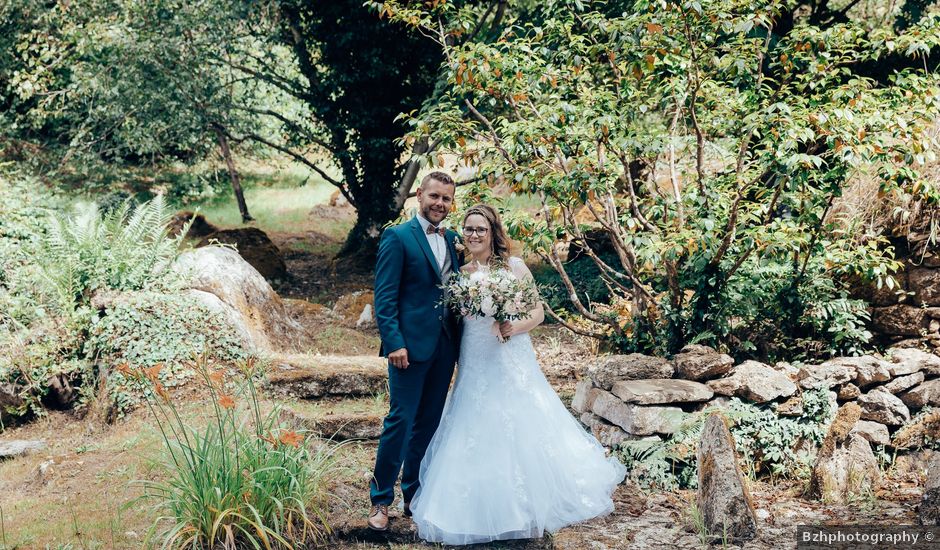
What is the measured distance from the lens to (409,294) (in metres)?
4.73

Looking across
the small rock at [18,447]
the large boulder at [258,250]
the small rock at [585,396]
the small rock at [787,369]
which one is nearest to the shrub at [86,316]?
the small rock at [18,447]

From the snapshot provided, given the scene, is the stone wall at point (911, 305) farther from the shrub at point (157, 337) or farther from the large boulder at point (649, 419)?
the shrub at point (157, 337)

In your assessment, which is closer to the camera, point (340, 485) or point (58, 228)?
point (340, 485)

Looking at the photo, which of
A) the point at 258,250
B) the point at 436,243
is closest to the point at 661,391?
the point at 436,243

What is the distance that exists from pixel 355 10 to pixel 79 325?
7109mm

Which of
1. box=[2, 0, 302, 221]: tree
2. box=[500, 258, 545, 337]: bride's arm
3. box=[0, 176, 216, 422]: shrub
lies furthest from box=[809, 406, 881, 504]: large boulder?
box=[2, 0, 302, 221]: tree

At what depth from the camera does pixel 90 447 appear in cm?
668

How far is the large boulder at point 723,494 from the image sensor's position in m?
4.58

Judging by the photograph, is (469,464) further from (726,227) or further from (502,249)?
(726,227)

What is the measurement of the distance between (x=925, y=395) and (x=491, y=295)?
148 inches

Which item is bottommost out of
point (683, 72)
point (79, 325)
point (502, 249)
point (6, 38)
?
point (79, 325)

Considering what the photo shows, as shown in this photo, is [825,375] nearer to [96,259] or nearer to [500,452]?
[500,452]

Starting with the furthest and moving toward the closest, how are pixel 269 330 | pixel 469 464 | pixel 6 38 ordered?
pixel 6 38, pixel 269 330, pixel 469 464

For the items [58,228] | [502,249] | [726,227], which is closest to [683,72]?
[726,227]
